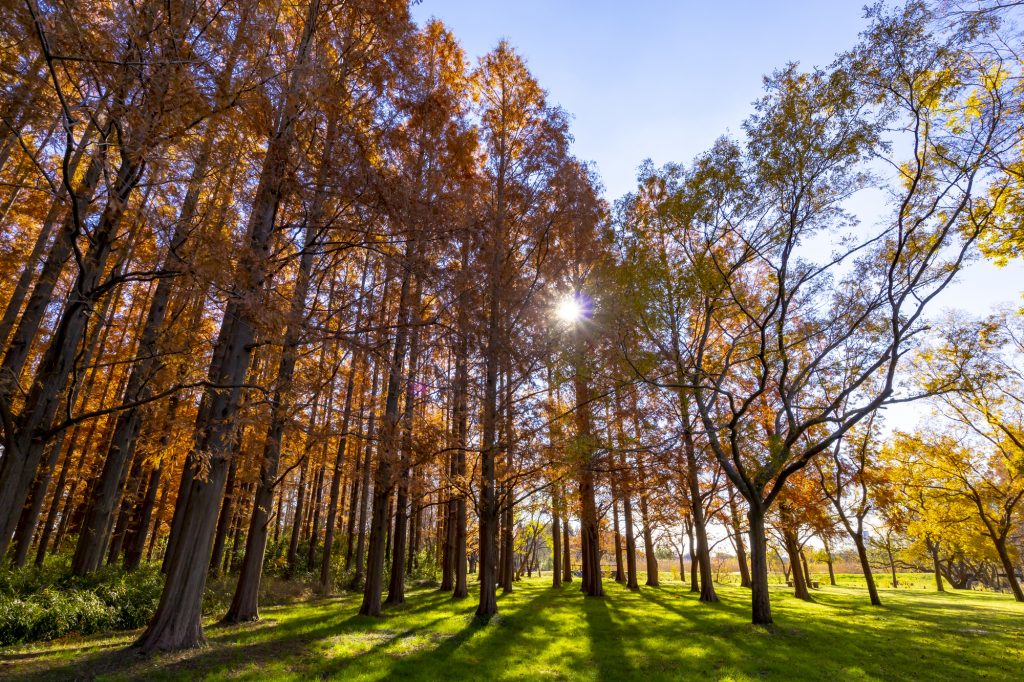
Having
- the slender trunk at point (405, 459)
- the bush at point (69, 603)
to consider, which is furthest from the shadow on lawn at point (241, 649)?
the slender trunk at point (405, 459)

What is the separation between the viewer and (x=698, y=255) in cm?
1285

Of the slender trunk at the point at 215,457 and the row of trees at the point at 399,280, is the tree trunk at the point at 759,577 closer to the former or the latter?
the row of trees at the point at 399,280

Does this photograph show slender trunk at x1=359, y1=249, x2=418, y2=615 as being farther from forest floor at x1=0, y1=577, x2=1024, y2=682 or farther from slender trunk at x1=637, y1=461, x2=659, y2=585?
slender trunk at x1=637, y1=461, x2=659, y2=585

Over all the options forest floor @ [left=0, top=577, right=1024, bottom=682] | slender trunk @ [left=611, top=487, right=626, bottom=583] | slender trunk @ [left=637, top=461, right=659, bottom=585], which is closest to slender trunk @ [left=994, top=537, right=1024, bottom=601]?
forest floor @ [left=0, top=577, right=1024, bottom=682]

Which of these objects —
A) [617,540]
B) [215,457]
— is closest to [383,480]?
[215,457]

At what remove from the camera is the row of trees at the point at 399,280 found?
15.9 feet

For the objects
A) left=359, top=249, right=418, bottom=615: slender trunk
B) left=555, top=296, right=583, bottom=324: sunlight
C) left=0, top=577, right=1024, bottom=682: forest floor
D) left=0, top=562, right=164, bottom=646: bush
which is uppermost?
left=555, top=296, right=583, bottom=324: sunlight

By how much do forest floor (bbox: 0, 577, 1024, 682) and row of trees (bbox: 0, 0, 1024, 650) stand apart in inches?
38.7

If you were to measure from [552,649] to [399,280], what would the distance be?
325 inches

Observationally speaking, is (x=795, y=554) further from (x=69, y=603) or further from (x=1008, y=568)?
(x=69, y=603)

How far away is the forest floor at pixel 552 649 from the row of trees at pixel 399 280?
3.23ft

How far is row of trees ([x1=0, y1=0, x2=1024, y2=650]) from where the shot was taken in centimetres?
484

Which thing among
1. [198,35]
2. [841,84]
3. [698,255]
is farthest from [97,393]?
[841,84]

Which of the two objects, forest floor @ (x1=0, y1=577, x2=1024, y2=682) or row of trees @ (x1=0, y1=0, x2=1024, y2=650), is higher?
row of trees @ (x1=0, y1=0, x2=1024, y2=650)
